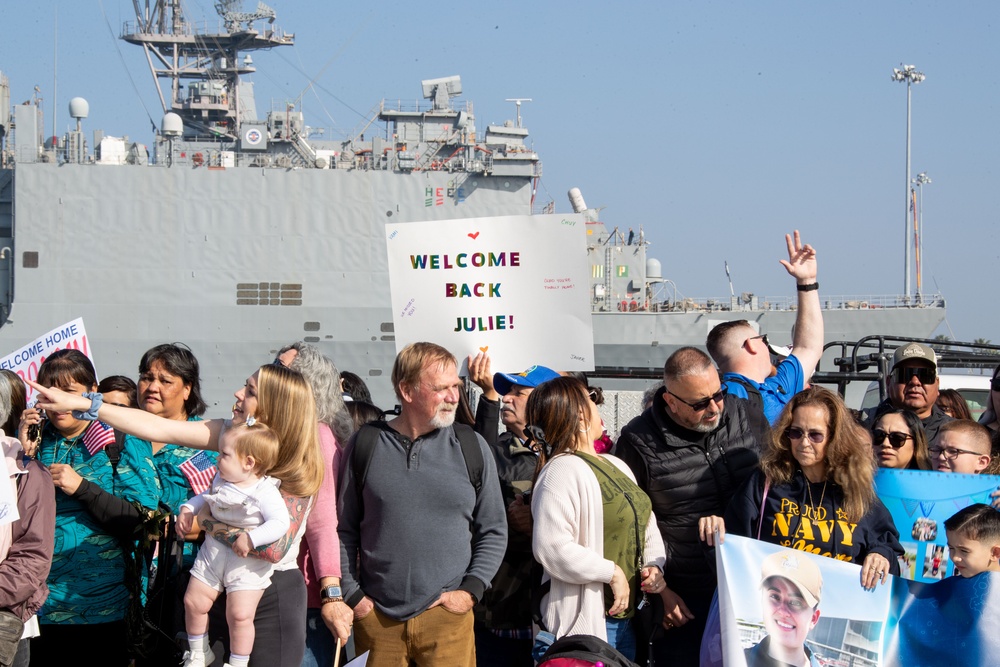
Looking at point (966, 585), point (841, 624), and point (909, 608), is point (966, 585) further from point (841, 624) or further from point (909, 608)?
point (841, 624)

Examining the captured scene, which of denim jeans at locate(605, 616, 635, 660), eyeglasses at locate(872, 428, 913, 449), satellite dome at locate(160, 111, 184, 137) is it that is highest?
satellite dome at locate(160, 111, 184, 137)

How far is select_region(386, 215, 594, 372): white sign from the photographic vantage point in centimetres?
468

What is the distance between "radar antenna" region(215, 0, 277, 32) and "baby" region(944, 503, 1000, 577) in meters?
27.6

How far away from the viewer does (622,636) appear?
352cm

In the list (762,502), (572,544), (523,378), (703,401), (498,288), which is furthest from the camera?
(498,288)

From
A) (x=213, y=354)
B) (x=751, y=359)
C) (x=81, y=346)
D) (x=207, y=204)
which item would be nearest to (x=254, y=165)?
(x=207, y=204)

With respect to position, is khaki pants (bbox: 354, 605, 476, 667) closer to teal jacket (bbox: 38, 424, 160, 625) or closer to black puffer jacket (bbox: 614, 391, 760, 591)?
black puffer jacket (bbox: 614, 391, 760, 591)

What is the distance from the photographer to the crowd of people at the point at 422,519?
10.7 feet

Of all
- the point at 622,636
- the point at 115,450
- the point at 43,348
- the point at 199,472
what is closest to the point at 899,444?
the point at 622,636

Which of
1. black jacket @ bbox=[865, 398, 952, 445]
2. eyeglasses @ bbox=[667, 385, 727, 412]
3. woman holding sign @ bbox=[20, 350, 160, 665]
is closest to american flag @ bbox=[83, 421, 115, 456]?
woman holding sign @ bbox=[20, 350, 160, 665]

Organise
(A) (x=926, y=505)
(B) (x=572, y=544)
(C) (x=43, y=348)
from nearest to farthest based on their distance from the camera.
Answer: (B) (x=572, y=544) → (A) (x=926, y=505) → (C) (x=43, y=348)

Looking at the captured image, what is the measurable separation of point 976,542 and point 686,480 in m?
1.01

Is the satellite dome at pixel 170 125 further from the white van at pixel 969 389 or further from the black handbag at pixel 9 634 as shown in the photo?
the black handbag at pixel 9 634

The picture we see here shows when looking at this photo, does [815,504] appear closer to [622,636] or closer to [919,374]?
[622,636]
